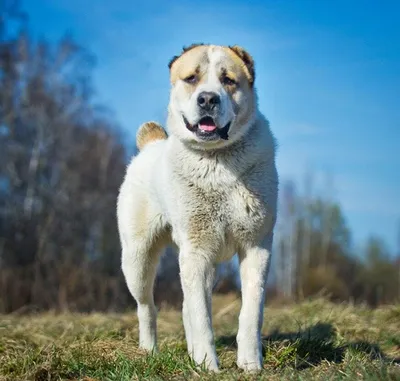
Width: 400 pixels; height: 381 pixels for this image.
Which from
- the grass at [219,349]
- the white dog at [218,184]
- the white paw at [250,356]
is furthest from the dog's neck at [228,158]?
the grass at [219,349]

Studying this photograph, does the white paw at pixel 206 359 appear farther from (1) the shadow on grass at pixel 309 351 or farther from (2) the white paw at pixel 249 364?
(1) the shadow on grass at pixel 309 351

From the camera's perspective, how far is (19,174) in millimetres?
20609

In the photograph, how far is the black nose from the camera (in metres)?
4.26

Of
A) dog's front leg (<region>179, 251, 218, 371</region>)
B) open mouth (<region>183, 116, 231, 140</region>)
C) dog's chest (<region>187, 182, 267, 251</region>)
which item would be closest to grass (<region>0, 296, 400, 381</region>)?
dog's front leg (<region>179, 251, 218, 371</region>)

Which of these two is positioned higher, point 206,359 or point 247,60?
point 247,60

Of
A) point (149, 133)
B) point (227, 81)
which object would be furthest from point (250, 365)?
point (149, 133)

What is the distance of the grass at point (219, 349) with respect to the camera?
389cm

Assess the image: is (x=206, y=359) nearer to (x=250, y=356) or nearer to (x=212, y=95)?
(x=250, y=356)

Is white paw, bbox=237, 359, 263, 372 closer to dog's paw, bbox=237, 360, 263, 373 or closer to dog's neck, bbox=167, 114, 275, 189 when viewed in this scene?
dog's paw, bbox=237, 360, 263, 373

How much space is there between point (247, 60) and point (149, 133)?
1.73m

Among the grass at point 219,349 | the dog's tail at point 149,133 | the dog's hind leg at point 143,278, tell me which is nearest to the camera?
the grass at point 219,349

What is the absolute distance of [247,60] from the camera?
15.4 feet

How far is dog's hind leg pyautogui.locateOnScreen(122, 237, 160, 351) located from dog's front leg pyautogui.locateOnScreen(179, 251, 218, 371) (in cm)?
114

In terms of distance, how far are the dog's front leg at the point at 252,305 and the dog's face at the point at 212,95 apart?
30.9 inches
